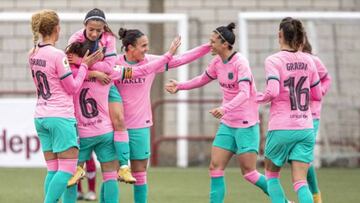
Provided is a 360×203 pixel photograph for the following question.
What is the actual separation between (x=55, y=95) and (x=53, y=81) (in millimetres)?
121

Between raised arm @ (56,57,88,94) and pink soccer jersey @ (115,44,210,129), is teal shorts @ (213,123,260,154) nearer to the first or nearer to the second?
pink soccer jersey @ (115,44,210,129)

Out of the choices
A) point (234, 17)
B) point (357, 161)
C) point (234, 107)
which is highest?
Result: point (234, 17)

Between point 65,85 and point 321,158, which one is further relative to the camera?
point 321,158

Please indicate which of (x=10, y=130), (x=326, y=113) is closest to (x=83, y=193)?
(x=10, y=130)

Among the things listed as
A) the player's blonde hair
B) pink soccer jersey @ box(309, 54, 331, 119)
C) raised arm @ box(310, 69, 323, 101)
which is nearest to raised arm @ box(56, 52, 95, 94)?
the player's blonde hair

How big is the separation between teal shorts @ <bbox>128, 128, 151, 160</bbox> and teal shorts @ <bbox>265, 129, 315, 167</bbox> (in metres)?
1.23

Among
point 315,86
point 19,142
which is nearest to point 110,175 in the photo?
point 315,86

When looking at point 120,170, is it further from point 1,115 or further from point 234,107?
point 1,115

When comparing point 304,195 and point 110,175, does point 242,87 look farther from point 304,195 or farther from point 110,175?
point 110,175

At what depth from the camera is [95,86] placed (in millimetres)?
9625

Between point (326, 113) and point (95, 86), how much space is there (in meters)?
8.16

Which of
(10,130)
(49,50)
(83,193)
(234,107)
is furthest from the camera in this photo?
(10,130)

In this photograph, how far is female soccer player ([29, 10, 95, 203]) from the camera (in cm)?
918

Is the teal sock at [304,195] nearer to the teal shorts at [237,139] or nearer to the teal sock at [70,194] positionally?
the teal shorts at [237,139]
